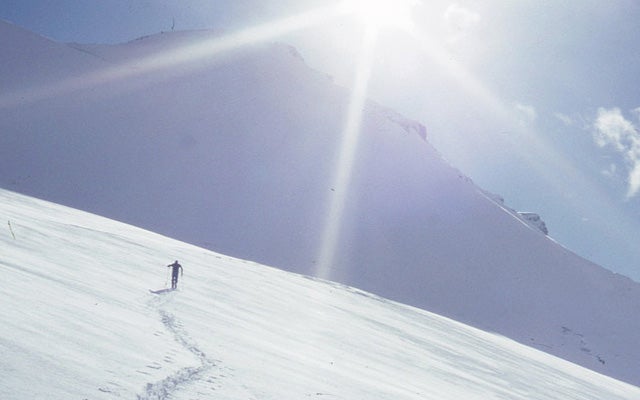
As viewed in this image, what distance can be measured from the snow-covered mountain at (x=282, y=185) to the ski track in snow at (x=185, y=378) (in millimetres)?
25840

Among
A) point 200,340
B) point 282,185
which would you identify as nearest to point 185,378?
point 200,340

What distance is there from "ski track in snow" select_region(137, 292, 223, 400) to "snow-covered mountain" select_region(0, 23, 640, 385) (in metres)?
25.8

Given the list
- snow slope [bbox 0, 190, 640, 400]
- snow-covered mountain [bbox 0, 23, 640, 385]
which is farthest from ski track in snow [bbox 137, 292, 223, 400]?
snow-covered mountain [bbox 0, 23, 640, 385]

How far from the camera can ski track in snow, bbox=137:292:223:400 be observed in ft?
20.5

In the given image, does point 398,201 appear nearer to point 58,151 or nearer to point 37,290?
point 58,151

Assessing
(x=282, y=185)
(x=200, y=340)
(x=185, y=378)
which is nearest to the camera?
(x=185, y=378)

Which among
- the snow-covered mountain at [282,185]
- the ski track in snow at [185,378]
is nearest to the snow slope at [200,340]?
the ski track in snow at [185,378]

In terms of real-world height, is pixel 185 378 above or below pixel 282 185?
below

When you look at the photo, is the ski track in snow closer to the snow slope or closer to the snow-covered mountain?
the snow slope

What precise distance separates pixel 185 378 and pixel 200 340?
2.35m

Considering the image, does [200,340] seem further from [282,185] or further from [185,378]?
[282,185]

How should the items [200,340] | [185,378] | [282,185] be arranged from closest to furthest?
[185,378], [200,340], [282,185]

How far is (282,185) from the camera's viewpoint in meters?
48.1

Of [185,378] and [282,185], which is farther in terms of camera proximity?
[282,185]
